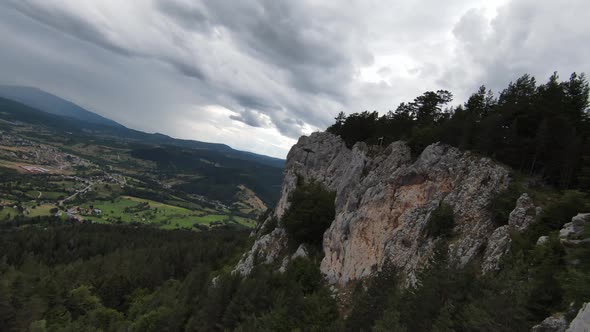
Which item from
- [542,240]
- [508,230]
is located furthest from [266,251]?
[542,240]

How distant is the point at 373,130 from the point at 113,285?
74826 millimetres

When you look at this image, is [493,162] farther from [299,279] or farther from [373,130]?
[373,130]

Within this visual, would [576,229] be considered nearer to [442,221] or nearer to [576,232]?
[576,232]

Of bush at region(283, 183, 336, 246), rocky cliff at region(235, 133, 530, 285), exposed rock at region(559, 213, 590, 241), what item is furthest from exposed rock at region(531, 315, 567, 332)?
bush at region(283, 183, 336, 246)

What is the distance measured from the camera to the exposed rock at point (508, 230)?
24.3 m

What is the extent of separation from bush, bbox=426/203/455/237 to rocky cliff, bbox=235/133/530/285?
0.58 metres

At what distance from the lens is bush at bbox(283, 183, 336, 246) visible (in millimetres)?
54312

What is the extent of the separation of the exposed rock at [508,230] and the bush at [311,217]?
99.8 feet

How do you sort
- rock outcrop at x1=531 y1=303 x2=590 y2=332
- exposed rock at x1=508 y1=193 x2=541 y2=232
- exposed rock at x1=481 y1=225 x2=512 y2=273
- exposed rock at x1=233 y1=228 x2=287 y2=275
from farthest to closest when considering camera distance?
1. exposed rock at x1=233 y1=228 x2=287 y2=275
2. exposed rock at x1=508 y1=193 x2=541 y2=232
3. exposed rock at x1=481 y1=225 x2=512 y2=273
4. rock outcrop at x1=531 y1=303 x2=590 y2=332

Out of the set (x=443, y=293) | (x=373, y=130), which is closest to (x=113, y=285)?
(x=373, y=130)

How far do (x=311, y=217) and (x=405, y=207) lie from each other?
2001 cm

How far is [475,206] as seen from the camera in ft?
101

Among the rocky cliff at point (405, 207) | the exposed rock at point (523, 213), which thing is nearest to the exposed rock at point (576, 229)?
the exposed rock at point (523, 213)

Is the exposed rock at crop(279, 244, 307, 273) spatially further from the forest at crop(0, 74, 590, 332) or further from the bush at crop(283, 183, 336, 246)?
the bush at crop(283, 183, 336, 246)
